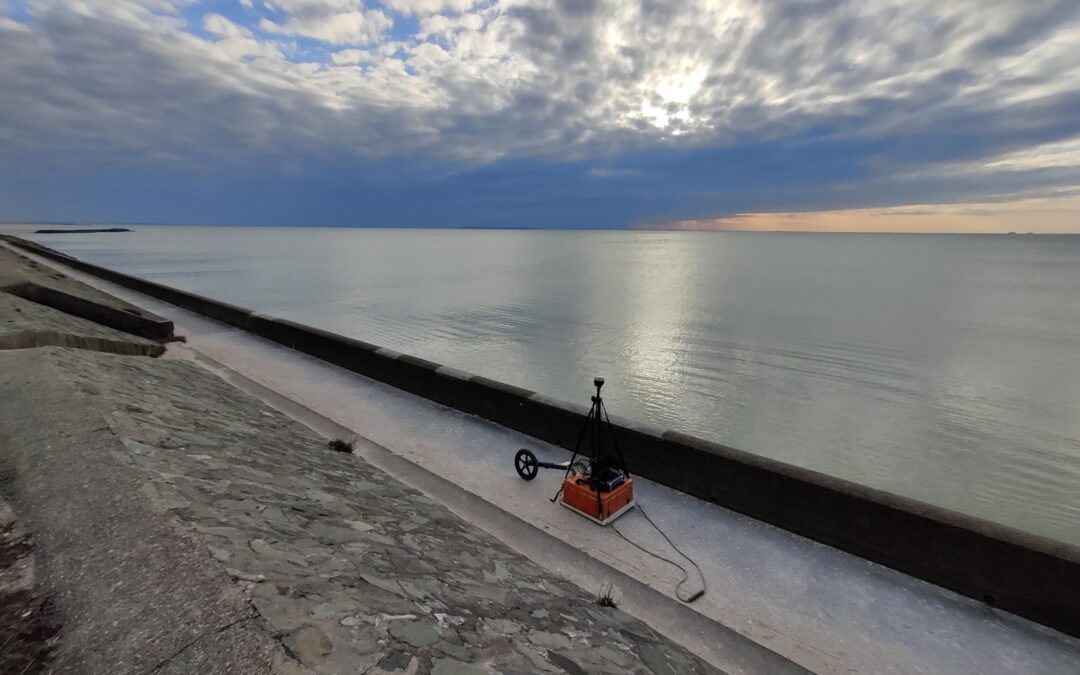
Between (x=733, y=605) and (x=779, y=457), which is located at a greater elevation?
(x=733, y=605)

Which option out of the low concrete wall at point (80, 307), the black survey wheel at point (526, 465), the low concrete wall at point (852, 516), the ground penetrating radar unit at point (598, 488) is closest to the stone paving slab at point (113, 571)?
the ground penetrating radar unit at point (598, 488)

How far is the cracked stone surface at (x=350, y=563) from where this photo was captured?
7.97 ft

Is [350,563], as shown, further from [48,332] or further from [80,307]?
[80,307]

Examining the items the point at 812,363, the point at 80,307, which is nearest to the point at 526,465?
the point at 80,307

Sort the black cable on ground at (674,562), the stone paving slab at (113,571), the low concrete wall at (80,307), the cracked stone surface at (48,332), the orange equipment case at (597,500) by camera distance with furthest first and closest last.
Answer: the low concrete wall at (80,307), the cracked stone surface at (48,332), the orange equipment case at (597,500), the black cable on ground at (674,562), the stone paving slab at (113,571)

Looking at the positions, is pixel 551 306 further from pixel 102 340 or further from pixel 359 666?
pixel 359 666

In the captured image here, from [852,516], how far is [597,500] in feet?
7.75

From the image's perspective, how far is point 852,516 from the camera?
4770 millimetres

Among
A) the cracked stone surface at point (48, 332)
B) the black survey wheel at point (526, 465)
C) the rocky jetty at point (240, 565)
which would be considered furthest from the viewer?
the cracked stone surface at point (48, 332)

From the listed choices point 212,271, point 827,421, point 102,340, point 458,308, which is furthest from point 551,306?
point 212,271

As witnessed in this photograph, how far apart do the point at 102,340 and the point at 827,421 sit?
49.6 feet

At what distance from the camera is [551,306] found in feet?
106

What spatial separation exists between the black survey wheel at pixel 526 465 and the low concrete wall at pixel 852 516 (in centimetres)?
81

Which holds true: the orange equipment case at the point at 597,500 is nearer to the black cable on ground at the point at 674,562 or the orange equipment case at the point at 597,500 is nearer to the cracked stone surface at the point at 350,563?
the black cable on ground at the point at 674,562
